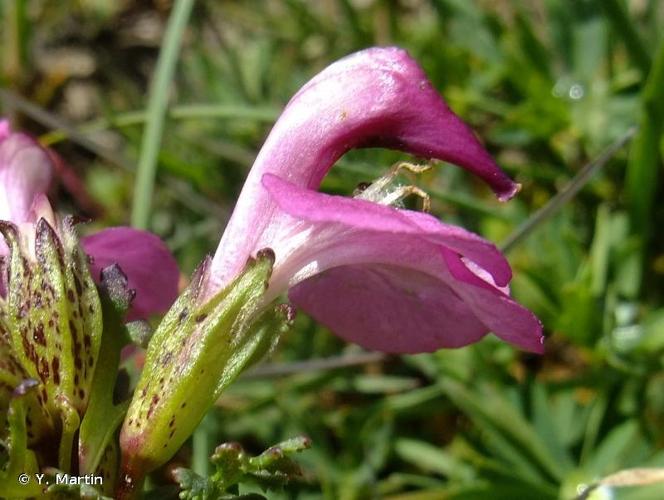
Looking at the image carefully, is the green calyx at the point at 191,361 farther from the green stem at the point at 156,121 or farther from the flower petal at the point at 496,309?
the green stem at the point at 156,121

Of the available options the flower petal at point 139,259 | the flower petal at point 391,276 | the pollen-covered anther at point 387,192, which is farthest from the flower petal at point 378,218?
the flower petal at point 139,259

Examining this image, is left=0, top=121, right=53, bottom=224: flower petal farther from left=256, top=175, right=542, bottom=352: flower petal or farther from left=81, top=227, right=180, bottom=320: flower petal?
left=256, top=175, right=542, bottom=352: flower petal

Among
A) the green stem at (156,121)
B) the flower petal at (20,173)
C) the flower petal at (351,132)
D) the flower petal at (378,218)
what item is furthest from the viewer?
the green stem at (156,121)

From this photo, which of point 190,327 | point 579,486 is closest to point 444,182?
point 579,486

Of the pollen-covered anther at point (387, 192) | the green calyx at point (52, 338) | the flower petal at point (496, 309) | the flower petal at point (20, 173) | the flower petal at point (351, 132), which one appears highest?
the flower petal at point (20, 173)

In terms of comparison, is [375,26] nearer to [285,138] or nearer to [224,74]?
[224,74]

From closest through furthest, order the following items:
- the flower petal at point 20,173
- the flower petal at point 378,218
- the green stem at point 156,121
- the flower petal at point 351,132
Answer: the flower petal at point 378,218 < the flower petal at point 351,132 < the flower petal at point 20,173 < the green stem at point 156,121

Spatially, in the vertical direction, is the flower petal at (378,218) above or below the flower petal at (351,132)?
below
